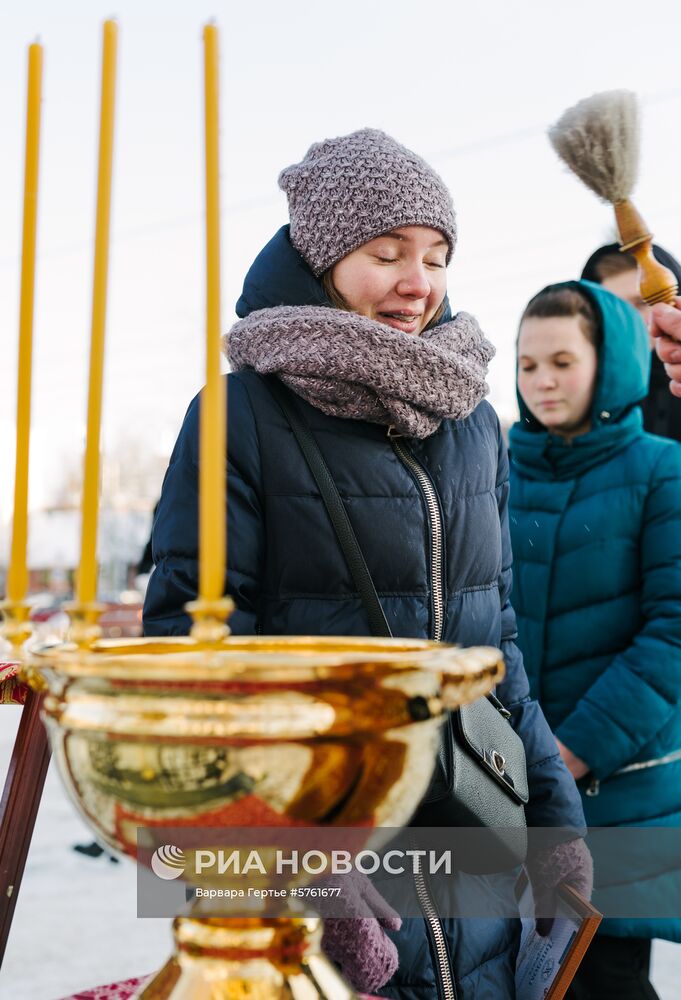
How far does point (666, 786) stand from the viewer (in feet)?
6.88

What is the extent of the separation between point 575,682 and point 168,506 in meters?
1.21

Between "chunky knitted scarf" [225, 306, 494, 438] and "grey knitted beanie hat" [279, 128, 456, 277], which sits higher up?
"grey knitted beanie hat" [279, 128, 456, 277]

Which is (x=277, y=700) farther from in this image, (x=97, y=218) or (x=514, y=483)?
(x=514, y=483)

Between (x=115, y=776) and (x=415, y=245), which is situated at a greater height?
(x=415, y=245)

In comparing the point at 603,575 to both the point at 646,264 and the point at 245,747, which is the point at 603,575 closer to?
the point at 646,264

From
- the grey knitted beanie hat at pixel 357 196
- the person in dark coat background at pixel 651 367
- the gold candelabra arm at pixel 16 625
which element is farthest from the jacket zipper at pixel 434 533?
the person in dark coat background at pixel 651 367

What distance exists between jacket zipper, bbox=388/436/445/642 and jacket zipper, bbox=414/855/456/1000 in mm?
309

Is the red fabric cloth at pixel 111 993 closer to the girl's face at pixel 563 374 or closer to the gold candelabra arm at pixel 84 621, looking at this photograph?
the gold candelabra arm at pixel 84 621

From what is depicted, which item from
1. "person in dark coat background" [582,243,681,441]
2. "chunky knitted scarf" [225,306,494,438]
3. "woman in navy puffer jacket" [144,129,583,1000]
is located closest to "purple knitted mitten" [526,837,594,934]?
"woman in navy puffer jacket" [144,129,583,1000]

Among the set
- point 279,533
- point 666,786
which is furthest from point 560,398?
point 279,533

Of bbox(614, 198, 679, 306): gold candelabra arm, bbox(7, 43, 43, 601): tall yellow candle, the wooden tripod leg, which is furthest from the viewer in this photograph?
bbox(614, 198, 679, 306): gold candelabra arm

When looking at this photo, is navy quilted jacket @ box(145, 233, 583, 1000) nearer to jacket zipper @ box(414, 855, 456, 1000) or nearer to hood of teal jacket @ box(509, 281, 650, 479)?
jacket zipper @ box(414, 855, 456, 1000)

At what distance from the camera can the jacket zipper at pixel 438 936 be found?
4.09 feet

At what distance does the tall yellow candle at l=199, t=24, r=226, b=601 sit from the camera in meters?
0.48
